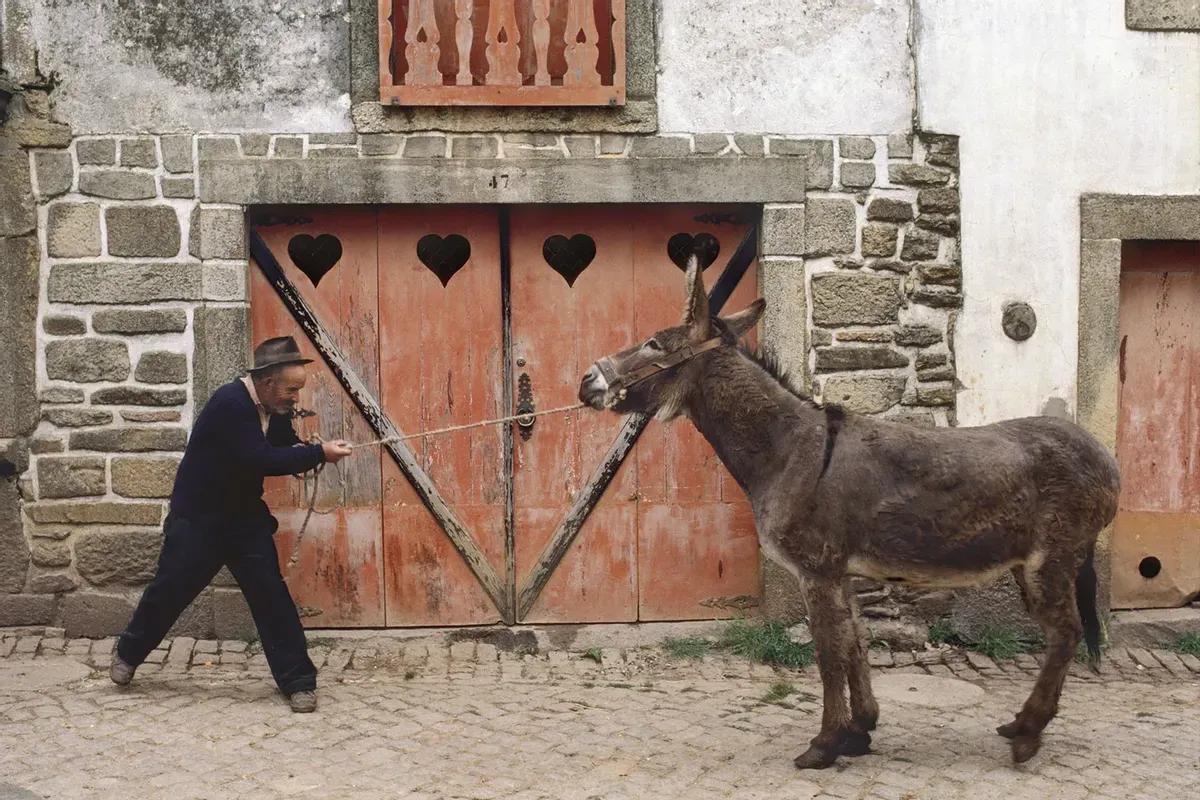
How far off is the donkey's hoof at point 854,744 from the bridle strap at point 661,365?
1.64 meters

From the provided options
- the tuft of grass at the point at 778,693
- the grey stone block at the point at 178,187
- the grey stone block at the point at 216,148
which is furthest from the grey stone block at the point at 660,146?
the tuft of grass at the point at 778,693

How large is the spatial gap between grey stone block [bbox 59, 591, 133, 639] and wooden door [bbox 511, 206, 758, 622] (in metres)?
2.19

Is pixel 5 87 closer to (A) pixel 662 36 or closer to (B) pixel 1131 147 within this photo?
(A) pixel 662 36

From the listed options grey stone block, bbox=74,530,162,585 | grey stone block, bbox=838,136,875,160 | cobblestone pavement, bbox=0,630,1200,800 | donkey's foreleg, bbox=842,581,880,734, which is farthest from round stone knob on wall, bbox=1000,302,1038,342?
grey stone block, bbox=74,530,162,585

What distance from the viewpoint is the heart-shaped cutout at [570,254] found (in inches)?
284

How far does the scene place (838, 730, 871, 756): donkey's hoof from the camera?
200 inches

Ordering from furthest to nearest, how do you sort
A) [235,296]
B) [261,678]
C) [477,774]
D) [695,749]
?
[235,296] < [261,678] < [695,749] < [477,774]

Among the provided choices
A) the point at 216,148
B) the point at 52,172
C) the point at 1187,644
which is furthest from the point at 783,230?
the point at 52,172

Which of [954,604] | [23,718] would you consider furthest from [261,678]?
[954,604]

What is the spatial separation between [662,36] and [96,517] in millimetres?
4042

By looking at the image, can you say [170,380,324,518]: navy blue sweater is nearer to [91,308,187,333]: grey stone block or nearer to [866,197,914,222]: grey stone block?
[91,308,187,333]: grey stone block

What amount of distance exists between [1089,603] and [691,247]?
299 cm

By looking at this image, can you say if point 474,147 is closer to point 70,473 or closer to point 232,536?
point 232,536

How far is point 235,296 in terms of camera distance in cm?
685
